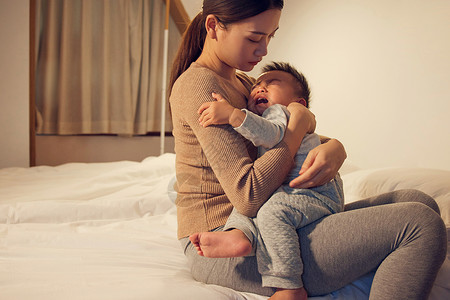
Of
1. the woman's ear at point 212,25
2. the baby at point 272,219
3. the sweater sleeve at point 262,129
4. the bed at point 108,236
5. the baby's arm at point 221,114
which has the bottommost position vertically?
the bed at point 108,236

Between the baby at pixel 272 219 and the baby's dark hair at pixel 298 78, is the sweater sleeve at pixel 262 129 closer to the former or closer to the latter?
the baby at pixel 272 219

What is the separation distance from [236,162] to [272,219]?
0.14 meters

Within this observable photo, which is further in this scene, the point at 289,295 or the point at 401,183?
the point at 401,183

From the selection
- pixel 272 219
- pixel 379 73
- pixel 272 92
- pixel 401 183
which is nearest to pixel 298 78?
pixel 272 92

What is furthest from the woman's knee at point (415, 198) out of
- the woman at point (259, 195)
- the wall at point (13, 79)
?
the wall at point (13, 79)

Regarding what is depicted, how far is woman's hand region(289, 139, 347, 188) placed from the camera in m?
0.87

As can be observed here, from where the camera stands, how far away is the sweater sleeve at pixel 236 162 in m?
0.84

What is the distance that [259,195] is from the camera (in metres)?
0.84

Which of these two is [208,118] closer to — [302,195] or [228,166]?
[228,166]

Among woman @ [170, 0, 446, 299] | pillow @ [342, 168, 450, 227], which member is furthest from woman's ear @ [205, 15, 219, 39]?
pillow @ [342, 168, 450, 227]

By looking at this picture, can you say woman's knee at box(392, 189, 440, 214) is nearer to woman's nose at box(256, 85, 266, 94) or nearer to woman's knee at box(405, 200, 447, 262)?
woman's knee at box(405, 200, 447, 262)

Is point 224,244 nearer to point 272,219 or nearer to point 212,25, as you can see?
point 272,219

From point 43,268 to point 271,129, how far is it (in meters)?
0.65

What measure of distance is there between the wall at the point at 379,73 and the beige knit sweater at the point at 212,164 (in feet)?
2.99
